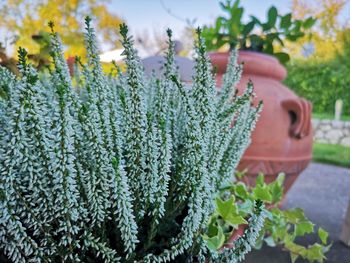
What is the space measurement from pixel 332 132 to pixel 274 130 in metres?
5.15

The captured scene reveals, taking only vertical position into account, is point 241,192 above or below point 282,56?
below

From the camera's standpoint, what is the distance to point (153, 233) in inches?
15.8

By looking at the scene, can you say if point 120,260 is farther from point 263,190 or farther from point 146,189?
point 263,190

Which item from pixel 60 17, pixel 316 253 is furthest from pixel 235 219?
pixel 60 17

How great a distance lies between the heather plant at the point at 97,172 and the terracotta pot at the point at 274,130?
741 mm

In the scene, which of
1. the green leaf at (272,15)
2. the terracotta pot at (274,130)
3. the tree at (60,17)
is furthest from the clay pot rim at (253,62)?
the tree at (60,17)

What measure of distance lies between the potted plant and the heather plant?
2.39 ft

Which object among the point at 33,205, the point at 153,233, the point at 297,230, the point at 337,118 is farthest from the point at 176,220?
the point at 337,118

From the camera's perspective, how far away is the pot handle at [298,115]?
3.78ft

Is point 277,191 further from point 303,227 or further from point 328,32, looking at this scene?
point 328,32

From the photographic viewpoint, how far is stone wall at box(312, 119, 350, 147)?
572 centimetres

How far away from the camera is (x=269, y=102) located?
1160 mm

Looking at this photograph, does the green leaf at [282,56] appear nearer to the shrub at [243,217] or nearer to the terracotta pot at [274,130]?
the terracotta pot at [274,130]

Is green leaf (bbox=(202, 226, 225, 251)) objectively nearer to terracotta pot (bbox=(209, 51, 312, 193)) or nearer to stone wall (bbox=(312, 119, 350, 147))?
terracotta pot (bbox=(209, 51, 312, 193))
